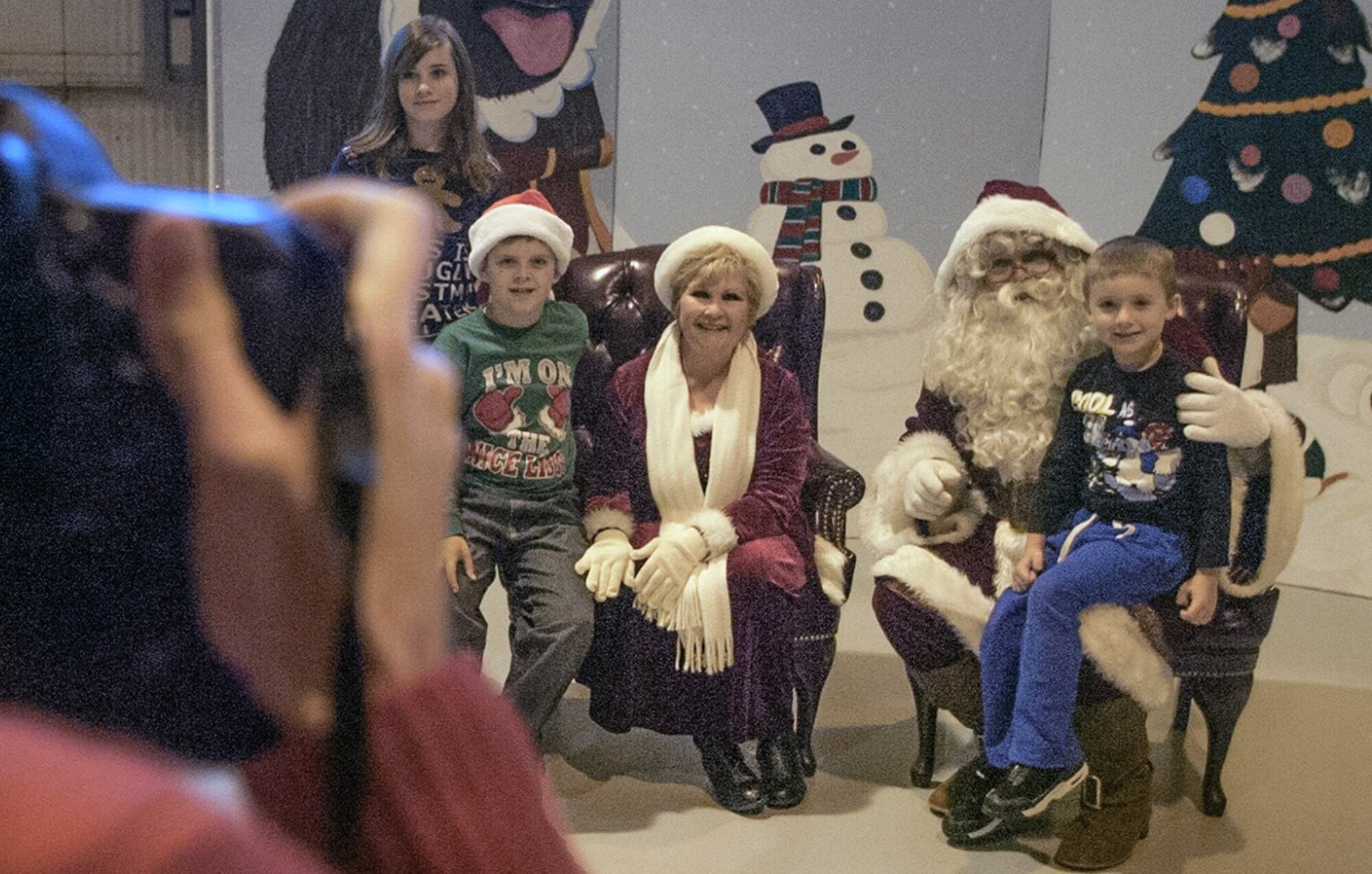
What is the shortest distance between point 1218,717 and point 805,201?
7.69 feet

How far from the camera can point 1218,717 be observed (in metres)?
2.48

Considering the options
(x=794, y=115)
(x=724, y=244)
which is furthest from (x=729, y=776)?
(x=794, y=115)

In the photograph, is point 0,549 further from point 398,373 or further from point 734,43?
point 734,43

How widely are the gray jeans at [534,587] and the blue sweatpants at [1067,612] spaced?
0.78 metres

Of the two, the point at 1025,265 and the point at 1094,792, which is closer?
the point at 1094,792

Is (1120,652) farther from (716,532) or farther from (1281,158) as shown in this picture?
(1281,158)

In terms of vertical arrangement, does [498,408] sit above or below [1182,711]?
above

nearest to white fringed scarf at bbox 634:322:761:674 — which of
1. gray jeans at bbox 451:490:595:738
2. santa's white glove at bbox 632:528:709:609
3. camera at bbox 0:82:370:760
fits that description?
santa's white glove at bbox 632:528:709:609

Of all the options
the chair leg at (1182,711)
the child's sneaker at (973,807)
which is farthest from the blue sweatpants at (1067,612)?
the chair leg at (1182,711)

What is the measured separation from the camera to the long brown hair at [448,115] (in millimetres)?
2604

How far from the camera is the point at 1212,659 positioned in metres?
2.39

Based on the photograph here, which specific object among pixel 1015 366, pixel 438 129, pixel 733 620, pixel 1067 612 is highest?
pixel 438 129

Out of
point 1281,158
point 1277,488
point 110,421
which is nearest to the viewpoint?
point 110,421

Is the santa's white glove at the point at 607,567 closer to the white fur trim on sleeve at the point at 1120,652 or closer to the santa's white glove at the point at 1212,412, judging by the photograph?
the white fur trim on sleeve at the point at 1120,652
